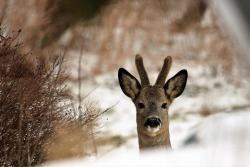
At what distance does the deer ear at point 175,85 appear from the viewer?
677cm

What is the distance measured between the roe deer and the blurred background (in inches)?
116

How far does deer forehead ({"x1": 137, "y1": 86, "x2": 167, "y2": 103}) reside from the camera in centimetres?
653

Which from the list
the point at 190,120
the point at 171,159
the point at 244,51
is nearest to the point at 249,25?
the point at 244,51

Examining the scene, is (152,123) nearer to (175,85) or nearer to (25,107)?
(175,85)

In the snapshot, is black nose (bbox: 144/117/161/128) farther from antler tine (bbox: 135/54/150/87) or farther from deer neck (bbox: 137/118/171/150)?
antler tine (bbox: 135/54/150/87)

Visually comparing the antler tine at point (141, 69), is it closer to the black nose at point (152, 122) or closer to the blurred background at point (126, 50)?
the black nose at point (152, 122)

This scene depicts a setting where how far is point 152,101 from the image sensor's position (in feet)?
21.3

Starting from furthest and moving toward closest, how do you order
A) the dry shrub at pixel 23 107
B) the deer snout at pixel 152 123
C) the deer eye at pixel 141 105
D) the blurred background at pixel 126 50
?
the blurred background at pixel 126 50 → the deer eye at pixel 141 105 → the deer snout at pixel 152 123 → the dry shrub at pixel 23 107

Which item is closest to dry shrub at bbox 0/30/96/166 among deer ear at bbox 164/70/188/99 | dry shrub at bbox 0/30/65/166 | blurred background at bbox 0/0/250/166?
dry shrub at bbox 0/30/65/166

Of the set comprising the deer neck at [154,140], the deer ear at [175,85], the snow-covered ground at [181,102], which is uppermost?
the snow-covered ground at [181,102]

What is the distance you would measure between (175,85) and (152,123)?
0.71 m

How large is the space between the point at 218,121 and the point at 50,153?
14.1ft

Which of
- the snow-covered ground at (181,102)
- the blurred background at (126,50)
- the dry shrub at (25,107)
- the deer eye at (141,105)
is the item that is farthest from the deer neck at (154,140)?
the snow-covered ground at (181,102)

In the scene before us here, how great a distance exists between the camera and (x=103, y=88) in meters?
13.0
